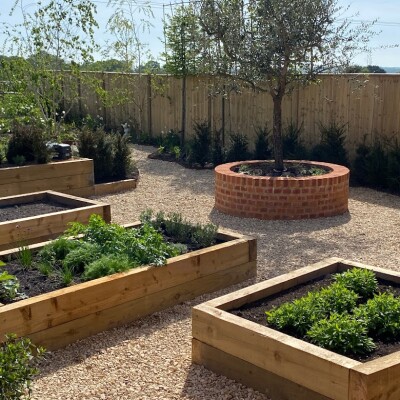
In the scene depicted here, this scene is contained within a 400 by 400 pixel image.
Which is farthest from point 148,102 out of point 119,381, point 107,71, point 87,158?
point 119,381

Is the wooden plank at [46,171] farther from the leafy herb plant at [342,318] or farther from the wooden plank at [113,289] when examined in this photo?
the leafy herb plant at [342,318]

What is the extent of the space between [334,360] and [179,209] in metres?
5.93

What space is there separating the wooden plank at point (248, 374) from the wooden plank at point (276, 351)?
4 centimetres

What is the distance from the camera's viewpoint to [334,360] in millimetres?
3623

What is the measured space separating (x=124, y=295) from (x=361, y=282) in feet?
5.96

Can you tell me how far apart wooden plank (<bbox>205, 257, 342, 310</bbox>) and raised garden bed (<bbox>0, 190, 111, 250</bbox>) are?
2738 millimetres

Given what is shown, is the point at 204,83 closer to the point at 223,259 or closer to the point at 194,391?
the point at 223,259

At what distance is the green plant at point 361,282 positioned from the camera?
4.78 metres

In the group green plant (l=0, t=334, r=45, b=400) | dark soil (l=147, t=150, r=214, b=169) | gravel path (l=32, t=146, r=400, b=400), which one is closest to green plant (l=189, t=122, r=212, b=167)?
dark soil (l=147, t=150, r=214, b=169)

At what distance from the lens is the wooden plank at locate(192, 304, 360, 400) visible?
361 cm

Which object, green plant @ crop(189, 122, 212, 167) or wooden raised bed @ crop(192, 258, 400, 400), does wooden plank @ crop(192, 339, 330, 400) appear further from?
green plant @ crop(189, 122, 212, 167)

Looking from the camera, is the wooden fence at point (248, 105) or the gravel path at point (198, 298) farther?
the wooden fence at point (248, 105)

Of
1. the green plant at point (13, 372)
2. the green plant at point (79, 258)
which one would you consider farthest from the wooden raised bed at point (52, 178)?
the green plant at point (13, 372)

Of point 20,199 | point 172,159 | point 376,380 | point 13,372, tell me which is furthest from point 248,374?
point 172,159
